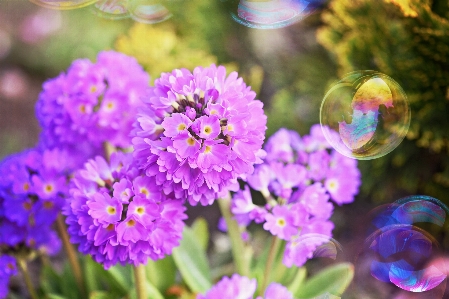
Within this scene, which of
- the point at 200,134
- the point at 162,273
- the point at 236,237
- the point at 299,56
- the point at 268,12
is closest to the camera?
the point at 200,134

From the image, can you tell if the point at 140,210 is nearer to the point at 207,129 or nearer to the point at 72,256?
the point at 207,129

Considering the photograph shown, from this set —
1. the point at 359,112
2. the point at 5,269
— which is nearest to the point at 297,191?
the point at 359,112

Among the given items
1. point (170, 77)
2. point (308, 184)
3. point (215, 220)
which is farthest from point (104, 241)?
point (215, 220)

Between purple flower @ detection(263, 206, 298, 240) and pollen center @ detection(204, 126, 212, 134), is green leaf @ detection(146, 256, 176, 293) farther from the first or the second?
pollen center @ detection(204, 126, 212, 134)

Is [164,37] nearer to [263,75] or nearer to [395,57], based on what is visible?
[263,75]

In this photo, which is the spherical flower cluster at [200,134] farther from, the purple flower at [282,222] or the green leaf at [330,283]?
the green leaf at [330,283]

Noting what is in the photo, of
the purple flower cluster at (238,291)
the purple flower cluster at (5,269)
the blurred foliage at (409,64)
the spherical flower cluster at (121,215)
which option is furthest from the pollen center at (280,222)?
the blurred foliage at (409,64)
